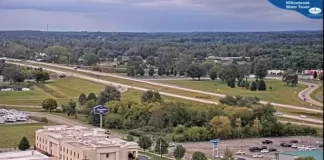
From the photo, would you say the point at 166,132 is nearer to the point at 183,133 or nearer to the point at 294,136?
the point at 183,133

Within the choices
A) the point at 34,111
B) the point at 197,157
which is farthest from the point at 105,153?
the point at 34,111

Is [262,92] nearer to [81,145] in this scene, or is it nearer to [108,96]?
[108,96]

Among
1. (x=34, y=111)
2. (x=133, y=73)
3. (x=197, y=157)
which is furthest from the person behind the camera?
(x=133, y=73)

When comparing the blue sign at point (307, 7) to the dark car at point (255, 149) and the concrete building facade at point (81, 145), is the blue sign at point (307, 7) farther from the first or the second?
the dark car at point (255, 149)

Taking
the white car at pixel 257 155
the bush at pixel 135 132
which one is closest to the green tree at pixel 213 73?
the bush at pixel 135 132

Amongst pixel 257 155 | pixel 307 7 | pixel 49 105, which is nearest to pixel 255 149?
pixel 257 155

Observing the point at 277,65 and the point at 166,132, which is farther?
the point at 277,65

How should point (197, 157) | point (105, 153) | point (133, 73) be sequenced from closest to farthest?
point (105, 153), point (197, 157), point (133, 73)
